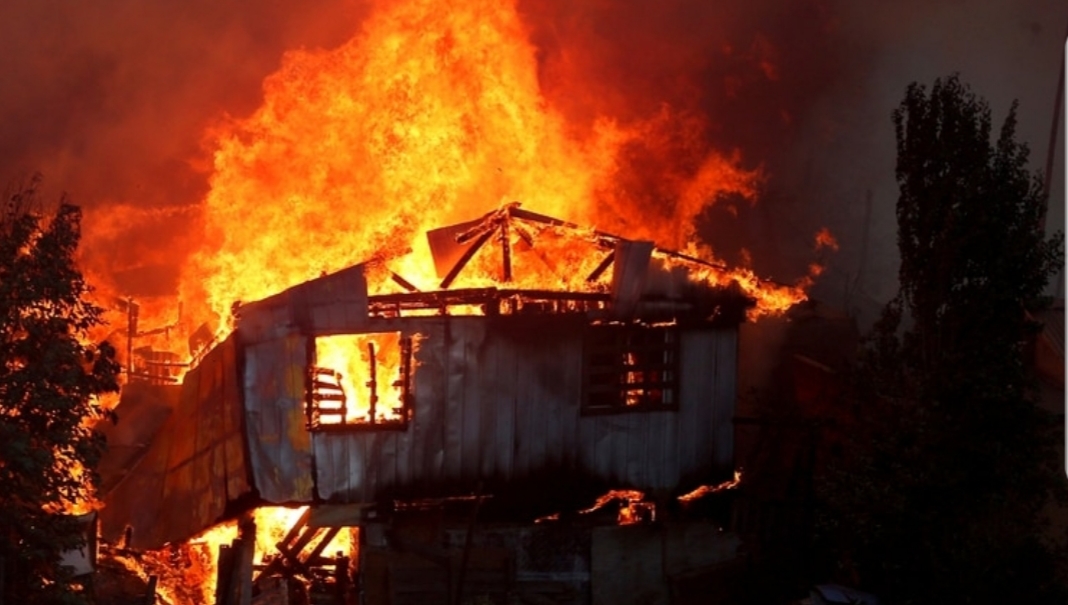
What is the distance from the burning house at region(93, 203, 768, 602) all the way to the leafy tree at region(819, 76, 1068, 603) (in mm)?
3084

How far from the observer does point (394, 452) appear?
17406mm

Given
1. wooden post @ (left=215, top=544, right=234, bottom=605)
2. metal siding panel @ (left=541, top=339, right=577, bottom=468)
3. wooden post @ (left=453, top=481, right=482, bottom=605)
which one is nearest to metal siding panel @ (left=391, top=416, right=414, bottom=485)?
wooden post @ (left=453, top=481, right=482, bottom=605)

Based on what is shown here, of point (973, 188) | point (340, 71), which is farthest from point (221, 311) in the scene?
point (973, 188)

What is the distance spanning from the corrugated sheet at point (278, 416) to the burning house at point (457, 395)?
0.8 inches

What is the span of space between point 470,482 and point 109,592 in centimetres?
625

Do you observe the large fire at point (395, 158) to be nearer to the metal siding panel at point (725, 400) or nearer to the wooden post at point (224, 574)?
the wooden post at point (224, 574)

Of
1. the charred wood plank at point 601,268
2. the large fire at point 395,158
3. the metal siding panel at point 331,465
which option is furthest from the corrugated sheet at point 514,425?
the large fire at point 395,158

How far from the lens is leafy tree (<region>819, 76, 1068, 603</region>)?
15461 mm

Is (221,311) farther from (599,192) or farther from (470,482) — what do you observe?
(599,192)

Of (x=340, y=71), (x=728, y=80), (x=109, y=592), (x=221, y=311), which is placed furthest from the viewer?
(x=728, y=80)

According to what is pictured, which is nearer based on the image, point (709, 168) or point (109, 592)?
point (109, 592)

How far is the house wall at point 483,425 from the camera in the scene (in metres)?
16.8

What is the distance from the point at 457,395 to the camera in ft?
57.6

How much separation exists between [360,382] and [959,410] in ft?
29.8
